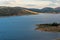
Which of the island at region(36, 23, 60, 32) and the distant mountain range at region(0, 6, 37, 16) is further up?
the distant mountain range at region(0, 6, 37, 16)

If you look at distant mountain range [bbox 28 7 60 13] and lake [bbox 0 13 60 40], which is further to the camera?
distant mountain range [bbox 28 7 60 13]

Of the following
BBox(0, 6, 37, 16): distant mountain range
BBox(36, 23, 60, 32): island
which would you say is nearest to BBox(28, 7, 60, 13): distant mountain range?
BBox(0, 6, 37, 16): distant mountain range

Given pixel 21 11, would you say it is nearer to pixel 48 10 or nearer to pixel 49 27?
pixel 48 10

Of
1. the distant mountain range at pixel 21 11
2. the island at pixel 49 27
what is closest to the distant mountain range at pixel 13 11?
the distant mountain range at pixel 21 11

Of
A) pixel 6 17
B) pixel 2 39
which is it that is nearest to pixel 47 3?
pixel 6 17

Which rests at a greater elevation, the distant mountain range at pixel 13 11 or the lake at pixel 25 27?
the distant mountain range at pixel 13 11

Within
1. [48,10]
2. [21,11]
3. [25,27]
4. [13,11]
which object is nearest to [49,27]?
[48,10]

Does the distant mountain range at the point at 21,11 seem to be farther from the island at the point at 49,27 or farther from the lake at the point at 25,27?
the island at the point at 49,27

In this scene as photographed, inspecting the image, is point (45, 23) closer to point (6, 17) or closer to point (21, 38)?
point (21, 38)

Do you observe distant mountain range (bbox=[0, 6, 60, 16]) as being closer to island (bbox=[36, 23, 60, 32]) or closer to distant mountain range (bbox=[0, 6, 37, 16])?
distant mountain range (bbox=[0, 6, 37, 16])
